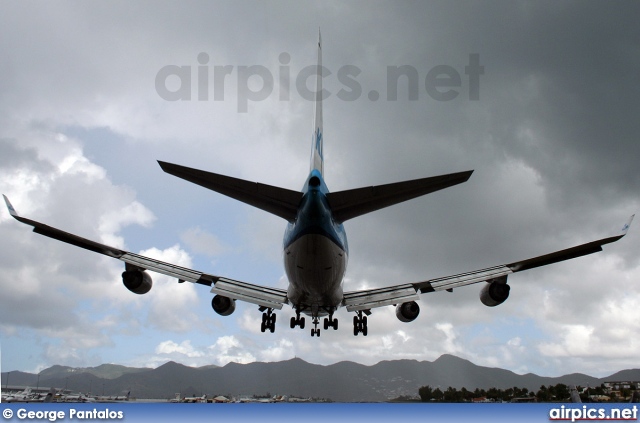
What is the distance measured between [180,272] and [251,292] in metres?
3.76

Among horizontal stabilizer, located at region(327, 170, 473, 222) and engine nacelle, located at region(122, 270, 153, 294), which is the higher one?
horizontal stabilizer, located at region(327, 170, 473, 222)

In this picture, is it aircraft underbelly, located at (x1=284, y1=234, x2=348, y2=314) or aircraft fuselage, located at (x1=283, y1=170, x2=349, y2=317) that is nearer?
aircraft fuselage, located at (x1=283, y1=170, x2=349, y2=317)

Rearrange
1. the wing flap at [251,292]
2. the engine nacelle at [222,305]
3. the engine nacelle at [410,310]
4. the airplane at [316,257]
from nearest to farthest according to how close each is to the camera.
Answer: the airplane at [316,257], the wing flap at [251,292], the engine nacelle at [222,305], the engine nacelle at [410,310]

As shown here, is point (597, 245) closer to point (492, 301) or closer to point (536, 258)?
point (536, 258)

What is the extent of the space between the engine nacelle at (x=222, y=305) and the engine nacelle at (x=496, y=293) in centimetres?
1232

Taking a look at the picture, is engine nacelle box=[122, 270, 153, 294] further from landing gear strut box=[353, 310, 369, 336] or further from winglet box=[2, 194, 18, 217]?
landing gear strut box=[353, 310, 369, 336]

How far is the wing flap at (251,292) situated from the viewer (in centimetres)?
2094

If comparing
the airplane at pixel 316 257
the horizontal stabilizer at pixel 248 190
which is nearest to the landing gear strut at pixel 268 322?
the airplane at pixel 316 257

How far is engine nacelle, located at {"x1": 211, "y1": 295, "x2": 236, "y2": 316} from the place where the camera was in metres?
22.8

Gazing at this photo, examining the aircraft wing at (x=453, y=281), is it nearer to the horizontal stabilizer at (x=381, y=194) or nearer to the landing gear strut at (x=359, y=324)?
the landing gear strut at (x=359, y=324)

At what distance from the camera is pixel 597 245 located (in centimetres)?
1631

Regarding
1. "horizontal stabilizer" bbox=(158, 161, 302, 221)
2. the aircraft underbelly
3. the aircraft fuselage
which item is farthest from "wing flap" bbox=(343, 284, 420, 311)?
"horizontal stabilizer" bbox=(158, 161, 302, 221)

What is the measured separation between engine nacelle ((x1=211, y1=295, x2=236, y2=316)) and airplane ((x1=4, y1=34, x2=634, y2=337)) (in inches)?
2.0

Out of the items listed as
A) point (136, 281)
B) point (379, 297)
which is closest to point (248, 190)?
point (136, 281)
